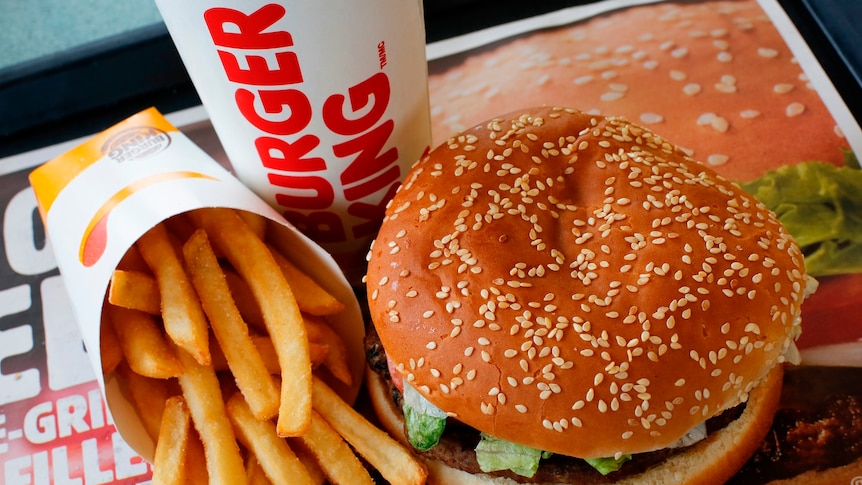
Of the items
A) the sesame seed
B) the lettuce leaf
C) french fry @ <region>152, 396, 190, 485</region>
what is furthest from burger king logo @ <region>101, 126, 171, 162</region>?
the sesame seed

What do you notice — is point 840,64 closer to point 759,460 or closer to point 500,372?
point 759,460

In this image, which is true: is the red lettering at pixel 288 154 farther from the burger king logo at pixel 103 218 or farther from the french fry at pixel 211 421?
the french fry at pixel 211 421

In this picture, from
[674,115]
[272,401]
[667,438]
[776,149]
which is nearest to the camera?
[667,438]

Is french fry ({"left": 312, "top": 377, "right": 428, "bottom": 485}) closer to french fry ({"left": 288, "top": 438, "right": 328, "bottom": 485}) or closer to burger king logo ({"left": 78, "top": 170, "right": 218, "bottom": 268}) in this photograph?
french fry ({"left": 288, "top": 438, "right": 328, "bottom": 485})

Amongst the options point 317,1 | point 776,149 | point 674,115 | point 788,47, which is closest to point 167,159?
point 317,1

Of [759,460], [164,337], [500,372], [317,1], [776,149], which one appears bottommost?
[759,460]

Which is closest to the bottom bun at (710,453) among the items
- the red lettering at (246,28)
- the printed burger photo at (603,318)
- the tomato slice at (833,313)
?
the printed burger photo at (603,318)
